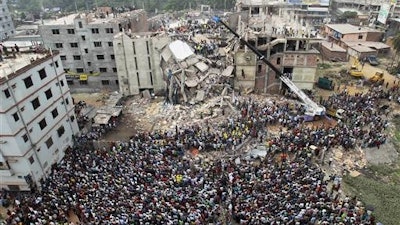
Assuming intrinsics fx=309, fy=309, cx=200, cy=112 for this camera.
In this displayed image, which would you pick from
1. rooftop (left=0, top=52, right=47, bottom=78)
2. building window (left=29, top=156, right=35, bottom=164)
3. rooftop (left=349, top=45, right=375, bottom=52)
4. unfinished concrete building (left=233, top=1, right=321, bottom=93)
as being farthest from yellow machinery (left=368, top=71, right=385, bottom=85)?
building window (left=29, top=156, right=35, bottom=164)

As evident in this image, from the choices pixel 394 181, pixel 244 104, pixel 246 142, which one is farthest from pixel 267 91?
pixel 394 181

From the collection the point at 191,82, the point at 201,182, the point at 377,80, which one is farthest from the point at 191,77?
the point at 377,80

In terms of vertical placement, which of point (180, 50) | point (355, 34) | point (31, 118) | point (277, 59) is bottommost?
point (355, 34)

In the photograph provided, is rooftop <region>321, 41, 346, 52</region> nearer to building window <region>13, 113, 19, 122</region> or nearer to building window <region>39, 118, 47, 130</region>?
building window <region>39, 118, 47, 130</region>

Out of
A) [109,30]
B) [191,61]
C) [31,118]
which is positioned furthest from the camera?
[109,30]

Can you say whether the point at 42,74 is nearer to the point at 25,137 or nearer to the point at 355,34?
the point at 25,137
